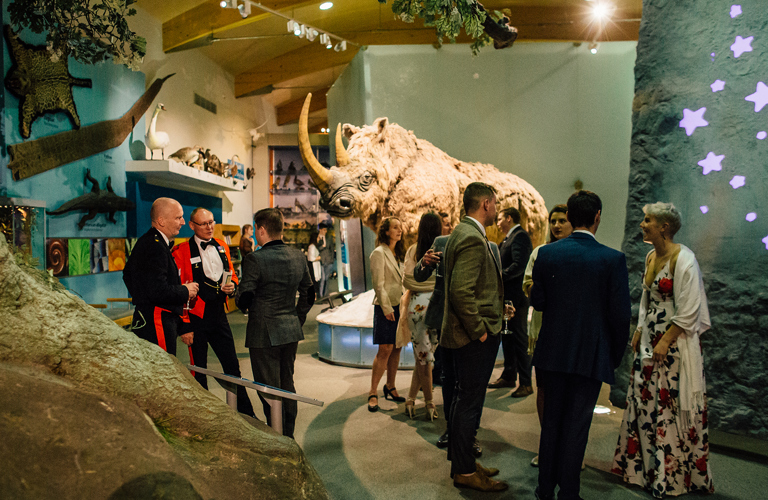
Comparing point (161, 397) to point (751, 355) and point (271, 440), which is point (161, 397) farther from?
point (751, 355)

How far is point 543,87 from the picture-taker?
7.08 m

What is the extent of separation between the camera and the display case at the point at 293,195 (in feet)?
43.3

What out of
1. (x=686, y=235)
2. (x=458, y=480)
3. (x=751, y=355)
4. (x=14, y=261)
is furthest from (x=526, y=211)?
(x=14, y=261)

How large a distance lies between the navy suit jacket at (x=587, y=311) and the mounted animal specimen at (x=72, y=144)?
5.18 m

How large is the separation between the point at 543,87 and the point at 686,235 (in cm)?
417

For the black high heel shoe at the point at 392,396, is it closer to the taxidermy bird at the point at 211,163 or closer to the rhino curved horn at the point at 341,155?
the rhino curved horn at the point at 341,155

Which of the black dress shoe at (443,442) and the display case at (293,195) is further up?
the display case at (293,195)

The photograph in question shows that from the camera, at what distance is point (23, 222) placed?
3.99 m

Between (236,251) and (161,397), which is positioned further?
(236,251)

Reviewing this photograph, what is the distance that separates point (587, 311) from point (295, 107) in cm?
1219

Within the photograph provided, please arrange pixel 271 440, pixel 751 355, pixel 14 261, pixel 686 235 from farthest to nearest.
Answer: pixel 686 235 < pixel 751 355 < pixel 271 440 < pixel 14 261

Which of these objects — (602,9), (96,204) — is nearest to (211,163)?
(96,204)

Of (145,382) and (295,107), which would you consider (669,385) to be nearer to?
(145,382)

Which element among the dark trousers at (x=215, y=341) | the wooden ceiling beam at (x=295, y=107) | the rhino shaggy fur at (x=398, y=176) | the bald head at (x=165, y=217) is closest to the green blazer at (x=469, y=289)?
the dark trousers at (x=215, y=341)
